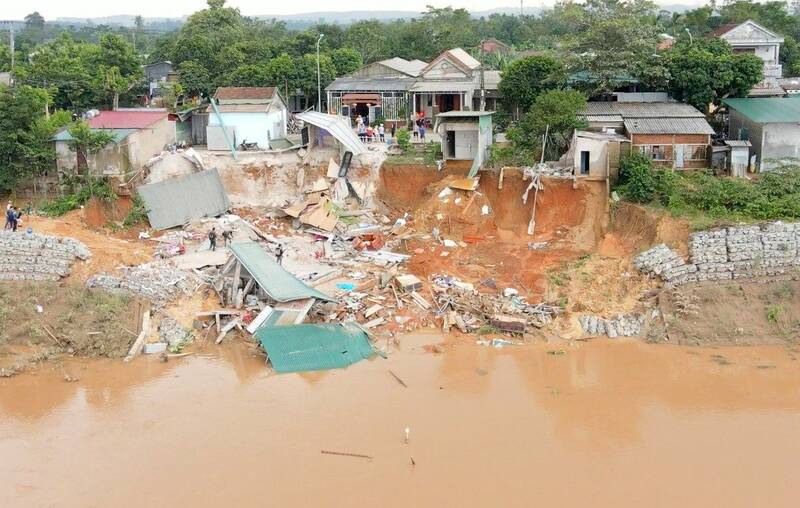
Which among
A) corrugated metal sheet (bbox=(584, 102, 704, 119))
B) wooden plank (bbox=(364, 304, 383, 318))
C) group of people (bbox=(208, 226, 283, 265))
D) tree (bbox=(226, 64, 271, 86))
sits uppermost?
tree (bbox=(226, 64, 271, 86))

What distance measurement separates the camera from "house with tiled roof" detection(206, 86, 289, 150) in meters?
28.7

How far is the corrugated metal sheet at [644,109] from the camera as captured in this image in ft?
86.1

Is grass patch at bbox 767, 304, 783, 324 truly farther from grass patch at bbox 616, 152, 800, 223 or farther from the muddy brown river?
grass patch at bbox 616, 152, 800, 223

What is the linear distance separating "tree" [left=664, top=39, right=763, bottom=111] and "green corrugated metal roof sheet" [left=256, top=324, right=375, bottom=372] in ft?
50.5

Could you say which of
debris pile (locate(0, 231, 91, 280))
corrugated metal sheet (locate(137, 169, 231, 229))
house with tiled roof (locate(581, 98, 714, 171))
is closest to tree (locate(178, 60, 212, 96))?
corrugated metal sheet (locate(137, 169, 231, 229))

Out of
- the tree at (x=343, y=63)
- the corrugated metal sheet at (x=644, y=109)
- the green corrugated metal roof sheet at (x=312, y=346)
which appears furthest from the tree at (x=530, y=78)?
the green corrugated metal roof sheet at (x=312, y=346)

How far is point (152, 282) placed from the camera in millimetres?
20703

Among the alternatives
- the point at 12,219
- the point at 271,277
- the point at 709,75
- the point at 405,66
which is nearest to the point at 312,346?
the point at 271,277

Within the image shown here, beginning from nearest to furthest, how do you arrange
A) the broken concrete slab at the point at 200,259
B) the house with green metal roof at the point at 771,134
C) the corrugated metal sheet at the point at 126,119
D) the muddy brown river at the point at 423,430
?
the muddy brown river at the point at 423,430 < the broken concrete slab at the point at 200,259 < the house with green metal roof at the point at 771,134 < the corrugated metal sheet at the point at 126,119

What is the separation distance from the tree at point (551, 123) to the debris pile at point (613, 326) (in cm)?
789

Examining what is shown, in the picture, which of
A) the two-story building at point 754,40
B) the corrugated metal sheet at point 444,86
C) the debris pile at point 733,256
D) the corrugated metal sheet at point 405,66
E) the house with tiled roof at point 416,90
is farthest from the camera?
the corrugated metal sheet at point 405,66

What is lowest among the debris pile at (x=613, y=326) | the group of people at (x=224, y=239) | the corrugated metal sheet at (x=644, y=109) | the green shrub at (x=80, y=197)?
the debris pile at (x=613, y=326)

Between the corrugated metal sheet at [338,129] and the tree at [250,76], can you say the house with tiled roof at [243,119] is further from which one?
the tree at [250,76]

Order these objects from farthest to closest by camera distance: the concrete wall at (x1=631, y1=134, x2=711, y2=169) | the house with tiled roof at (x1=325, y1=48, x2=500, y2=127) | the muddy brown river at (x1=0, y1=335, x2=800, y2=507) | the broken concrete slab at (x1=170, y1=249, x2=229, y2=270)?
the house with tiled roof at (x1=325, y1=48, x2=500, y2=127), the concrete wall at (x1=631, y1=134, x2=711, y2=169), the broken concrete slab at (x1=170, y1=249, x2=229, y2=270), the muddy brown river at (x1=0, y1=335, x2=800, y2=507)
